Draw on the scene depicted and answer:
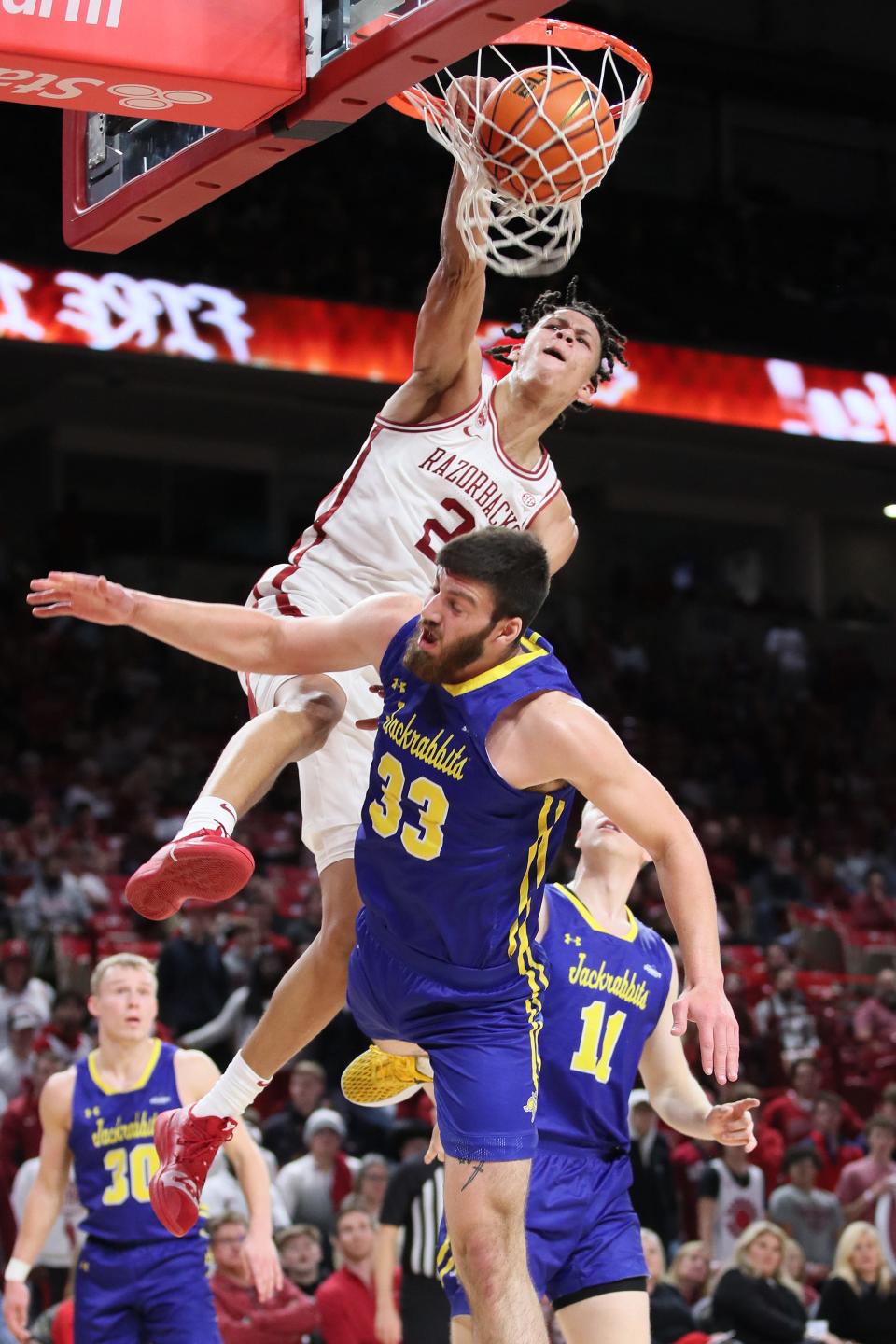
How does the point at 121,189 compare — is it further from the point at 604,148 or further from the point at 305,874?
the point at 305,874

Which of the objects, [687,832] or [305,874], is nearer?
[687,832]

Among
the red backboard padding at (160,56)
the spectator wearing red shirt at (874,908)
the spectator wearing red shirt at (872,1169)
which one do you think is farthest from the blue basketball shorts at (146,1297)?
the spectator wearing red shirt at (874,908)

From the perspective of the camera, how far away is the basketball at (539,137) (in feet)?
16.1

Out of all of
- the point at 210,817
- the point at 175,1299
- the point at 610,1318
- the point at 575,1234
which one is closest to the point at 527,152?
the point at 210,817

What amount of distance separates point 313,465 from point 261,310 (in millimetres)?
5933

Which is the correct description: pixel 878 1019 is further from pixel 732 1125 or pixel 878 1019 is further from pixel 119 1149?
pixel 732 1125

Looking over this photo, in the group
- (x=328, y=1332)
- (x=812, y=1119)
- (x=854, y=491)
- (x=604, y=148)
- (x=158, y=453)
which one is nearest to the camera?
(x=604, y=148)

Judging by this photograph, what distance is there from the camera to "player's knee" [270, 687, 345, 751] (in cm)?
498

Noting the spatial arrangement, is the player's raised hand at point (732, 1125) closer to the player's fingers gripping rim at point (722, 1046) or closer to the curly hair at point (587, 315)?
the player's fingers gripping rim at point (722, 1046)

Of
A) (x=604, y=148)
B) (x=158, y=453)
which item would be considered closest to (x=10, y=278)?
(x=158, y=453)

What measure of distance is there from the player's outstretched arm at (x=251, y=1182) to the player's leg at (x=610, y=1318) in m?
1.48

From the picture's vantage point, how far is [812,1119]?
38.0ft

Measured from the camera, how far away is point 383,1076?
5.69m

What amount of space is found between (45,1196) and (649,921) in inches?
313
